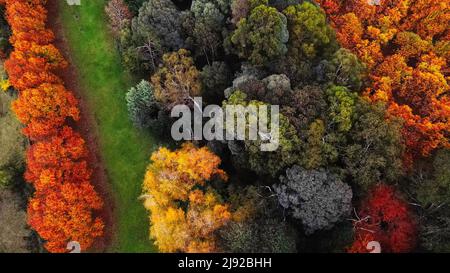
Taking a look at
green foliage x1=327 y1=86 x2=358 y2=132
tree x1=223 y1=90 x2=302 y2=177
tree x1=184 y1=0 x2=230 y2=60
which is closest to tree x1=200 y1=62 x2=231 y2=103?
tree x1=184 y1=0 x2=230 y2=60

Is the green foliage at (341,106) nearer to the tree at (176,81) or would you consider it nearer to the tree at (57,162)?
the tree at (176,81)

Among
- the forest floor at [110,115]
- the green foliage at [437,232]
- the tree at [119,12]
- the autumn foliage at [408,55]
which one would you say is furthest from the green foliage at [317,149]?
the tree at [119,12]

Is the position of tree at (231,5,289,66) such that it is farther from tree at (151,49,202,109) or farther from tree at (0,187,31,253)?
tree at (0,187,31,253)

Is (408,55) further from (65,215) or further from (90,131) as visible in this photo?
(65,215)

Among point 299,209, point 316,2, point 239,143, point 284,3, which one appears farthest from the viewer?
point 316,2

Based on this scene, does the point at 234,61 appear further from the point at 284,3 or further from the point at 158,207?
the point at 158,207

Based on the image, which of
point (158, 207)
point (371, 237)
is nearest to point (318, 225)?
point (371, 237)

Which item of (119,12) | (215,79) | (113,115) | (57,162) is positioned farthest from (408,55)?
(57,162)
